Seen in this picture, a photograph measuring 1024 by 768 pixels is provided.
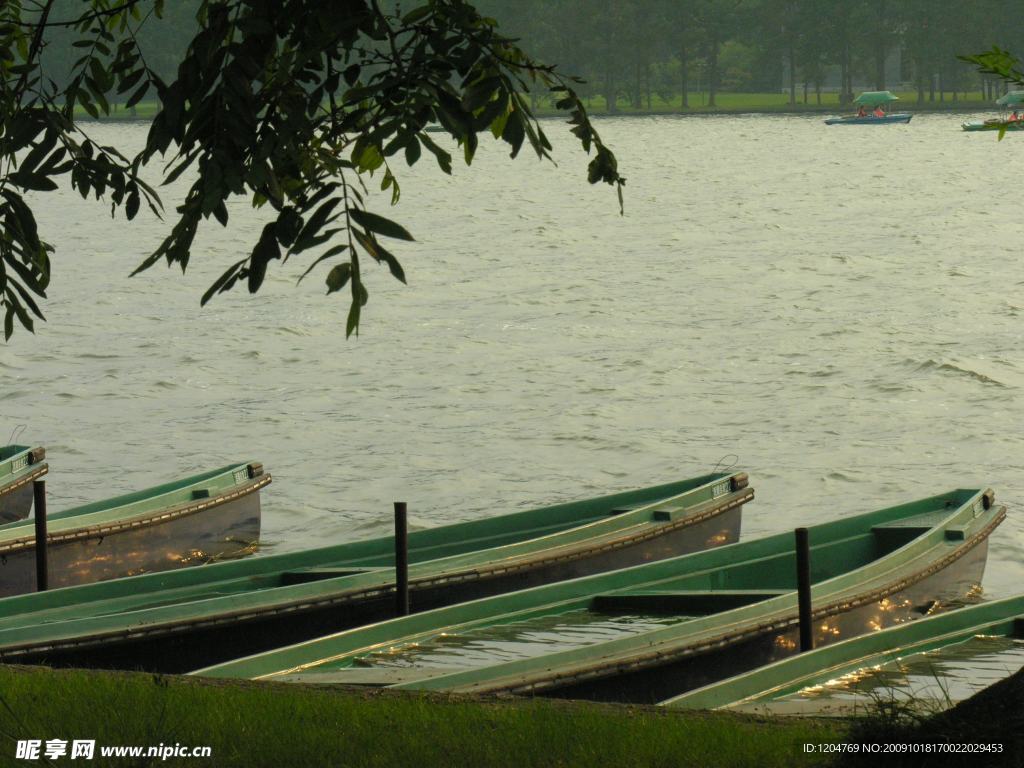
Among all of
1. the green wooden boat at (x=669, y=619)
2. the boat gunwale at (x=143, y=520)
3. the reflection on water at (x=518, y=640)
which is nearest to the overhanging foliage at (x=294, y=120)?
the green wooden boat at (x=669, y=619)

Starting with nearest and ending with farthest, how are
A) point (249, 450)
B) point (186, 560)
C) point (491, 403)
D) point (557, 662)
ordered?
point (557, 662), point (186, 560), point (249, 450), point (491, 403)

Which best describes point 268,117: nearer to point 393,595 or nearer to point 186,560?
point 393,595

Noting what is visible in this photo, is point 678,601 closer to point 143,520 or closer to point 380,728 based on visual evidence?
point 380,728

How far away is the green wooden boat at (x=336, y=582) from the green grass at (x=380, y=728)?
2.99m

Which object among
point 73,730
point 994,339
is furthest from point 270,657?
point 994,339

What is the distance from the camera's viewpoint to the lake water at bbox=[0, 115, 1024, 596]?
21.8m

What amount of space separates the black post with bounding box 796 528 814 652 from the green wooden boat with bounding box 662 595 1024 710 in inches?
21.1

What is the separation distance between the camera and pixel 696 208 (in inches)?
2694

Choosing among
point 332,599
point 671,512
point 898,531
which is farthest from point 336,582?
point 898,531

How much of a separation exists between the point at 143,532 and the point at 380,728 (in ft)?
27.5

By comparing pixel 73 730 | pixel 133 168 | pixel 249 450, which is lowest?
pixel 249 450

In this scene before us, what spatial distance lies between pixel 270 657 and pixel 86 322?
2991cm

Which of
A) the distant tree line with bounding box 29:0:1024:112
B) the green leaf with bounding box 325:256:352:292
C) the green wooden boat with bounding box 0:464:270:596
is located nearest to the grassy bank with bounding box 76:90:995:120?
the distant tree line with bounding box 29:0:1024:112

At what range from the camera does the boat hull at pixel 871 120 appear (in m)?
141
